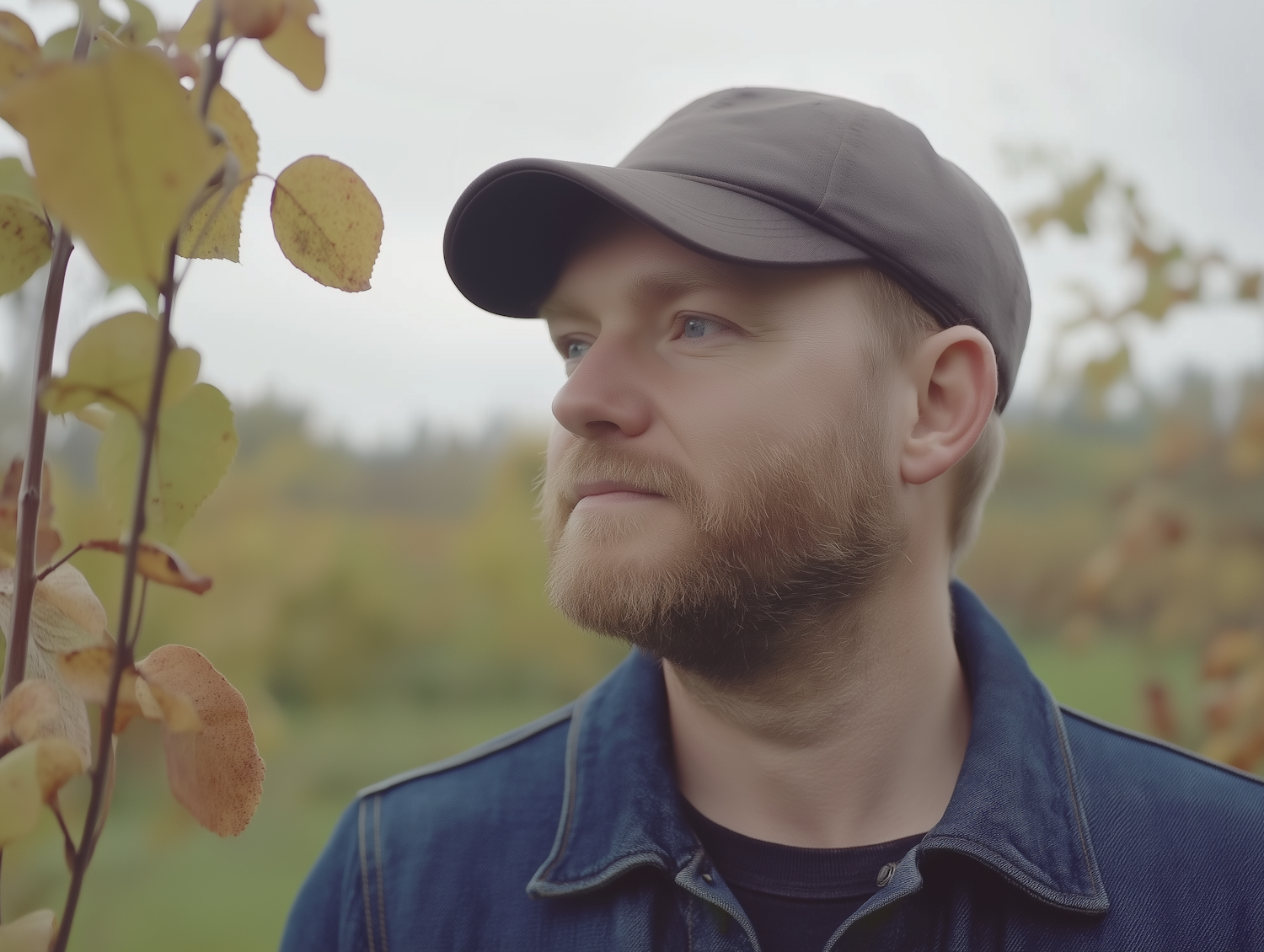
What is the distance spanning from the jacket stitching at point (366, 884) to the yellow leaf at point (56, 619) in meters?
0.88

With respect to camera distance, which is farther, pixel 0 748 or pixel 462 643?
pixel 462 643

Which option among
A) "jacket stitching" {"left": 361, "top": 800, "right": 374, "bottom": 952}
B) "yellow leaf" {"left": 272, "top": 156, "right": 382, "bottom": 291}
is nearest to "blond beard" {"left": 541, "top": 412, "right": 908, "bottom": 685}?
"jacket stitching" {"left": 361, "top": 800, "right": 374, "bottom": 952}

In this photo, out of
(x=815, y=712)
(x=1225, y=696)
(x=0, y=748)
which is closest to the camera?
(x=0, y=748)

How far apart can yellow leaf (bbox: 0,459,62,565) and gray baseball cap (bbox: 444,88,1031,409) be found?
2.13ft

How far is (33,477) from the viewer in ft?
1.53

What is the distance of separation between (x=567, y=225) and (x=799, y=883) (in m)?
0.82

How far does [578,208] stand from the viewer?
123 cm

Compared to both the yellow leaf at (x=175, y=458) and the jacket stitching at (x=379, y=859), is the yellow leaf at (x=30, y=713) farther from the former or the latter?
the jacket stitching at (x=379, y=859)

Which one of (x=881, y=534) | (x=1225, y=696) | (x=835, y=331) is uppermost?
(x=835, y=331)

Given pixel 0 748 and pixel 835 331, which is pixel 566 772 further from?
pixel 0 748

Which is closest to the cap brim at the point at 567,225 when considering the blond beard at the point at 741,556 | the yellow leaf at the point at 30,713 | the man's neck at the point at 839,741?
the blond beard at the point at 741,556

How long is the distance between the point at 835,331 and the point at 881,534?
9.7 inches

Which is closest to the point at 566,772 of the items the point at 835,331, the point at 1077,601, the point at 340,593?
the point at 835,331

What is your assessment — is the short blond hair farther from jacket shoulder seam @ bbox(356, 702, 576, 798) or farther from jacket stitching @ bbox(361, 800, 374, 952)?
jacket stitching @ bbox(361, 800, 374, 952)
